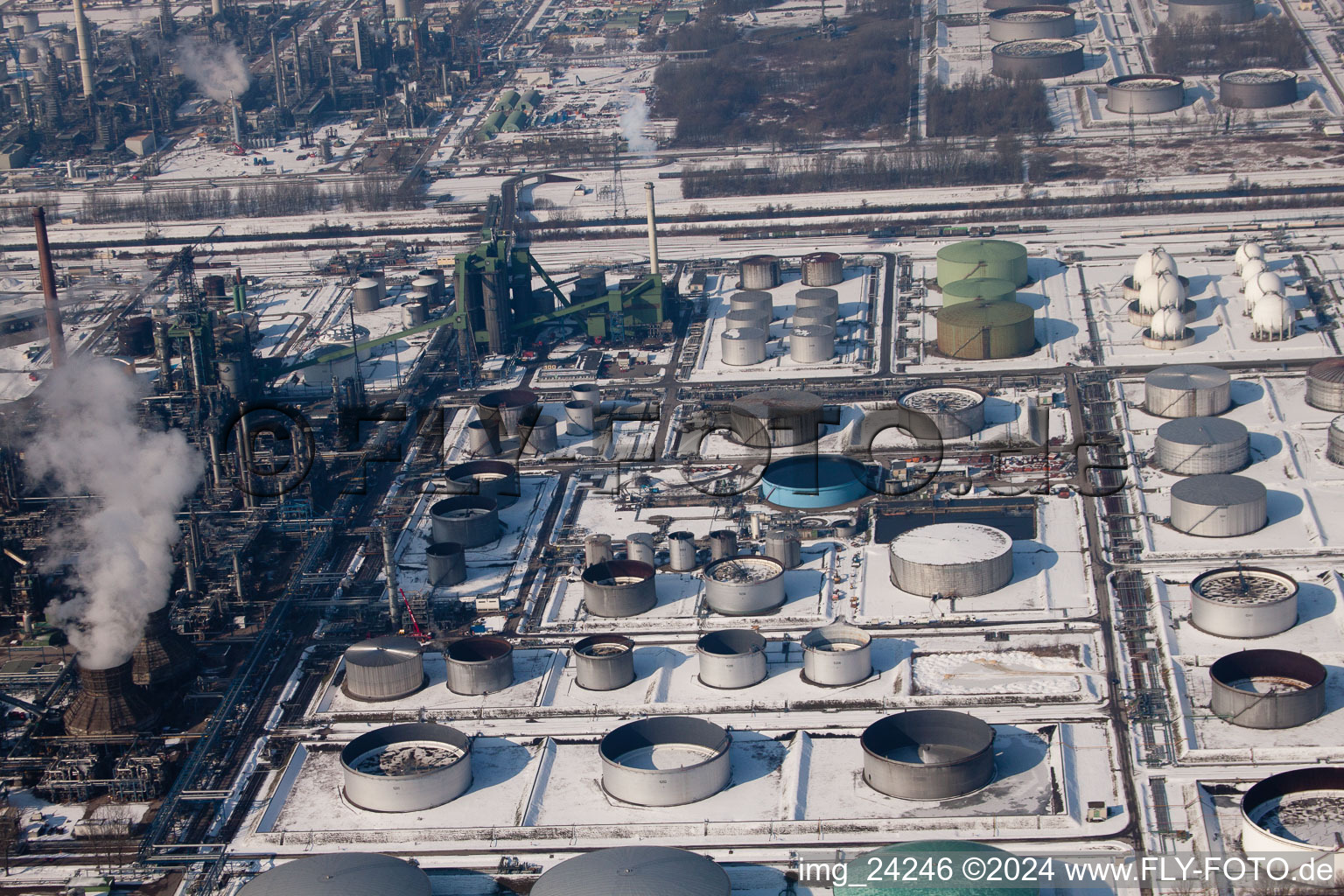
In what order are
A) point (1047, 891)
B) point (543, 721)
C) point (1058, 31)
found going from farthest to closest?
point (1058, 31) < point (543, 721) < point (1047, 891)

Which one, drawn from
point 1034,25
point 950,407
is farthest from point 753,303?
point 1034,25

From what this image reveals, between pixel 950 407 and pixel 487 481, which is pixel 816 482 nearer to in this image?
pixel 950 407

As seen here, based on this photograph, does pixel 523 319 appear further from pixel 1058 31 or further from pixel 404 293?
pixel 1058 31

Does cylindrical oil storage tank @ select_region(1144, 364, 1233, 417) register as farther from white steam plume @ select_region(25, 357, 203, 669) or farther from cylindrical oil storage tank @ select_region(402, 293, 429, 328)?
white steam plume @ select_region(25, 357, 203, 669)

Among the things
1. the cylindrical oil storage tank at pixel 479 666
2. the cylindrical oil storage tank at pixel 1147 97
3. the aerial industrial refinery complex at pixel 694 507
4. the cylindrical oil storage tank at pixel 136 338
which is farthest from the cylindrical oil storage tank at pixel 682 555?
the cylindrical oil storage tank at pixel 1147 97

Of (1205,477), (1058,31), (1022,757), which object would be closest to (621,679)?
(1022,757)

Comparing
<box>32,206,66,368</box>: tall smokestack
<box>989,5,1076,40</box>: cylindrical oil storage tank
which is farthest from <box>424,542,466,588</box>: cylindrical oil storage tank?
<box>989,5,1076,40</box>: cylindrical oil storage tank

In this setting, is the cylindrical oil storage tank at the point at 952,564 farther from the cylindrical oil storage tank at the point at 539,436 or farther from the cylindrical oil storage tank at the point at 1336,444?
the cylindrical oil storage tank at the point at 539,436
